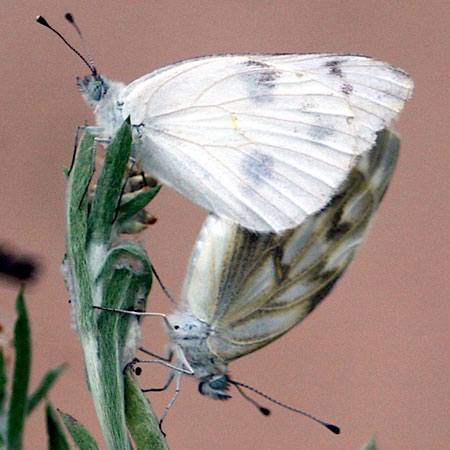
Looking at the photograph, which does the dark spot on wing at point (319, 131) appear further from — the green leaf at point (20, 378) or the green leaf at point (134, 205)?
the green leaf at point (20, 378)

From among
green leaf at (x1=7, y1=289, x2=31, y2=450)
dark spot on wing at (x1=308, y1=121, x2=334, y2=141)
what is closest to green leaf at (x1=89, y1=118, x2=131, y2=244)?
green leaf at (x1=7, y1=289, x2=31, y2=450)

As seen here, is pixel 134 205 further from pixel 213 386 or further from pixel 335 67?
pixel 335 67

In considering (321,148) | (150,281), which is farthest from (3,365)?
(321,148)

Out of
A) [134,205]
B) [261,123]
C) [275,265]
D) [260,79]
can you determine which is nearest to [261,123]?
[261,123]

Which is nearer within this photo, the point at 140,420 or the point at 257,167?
the point at 140,420

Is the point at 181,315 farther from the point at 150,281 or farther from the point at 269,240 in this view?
the point at 150,281

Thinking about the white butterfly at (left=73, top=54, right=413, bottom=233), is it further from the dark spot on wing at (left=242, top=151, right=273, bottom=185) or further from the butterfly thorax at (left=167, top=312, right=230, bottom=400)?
the butterfly thorax at (left=167, top=312, right=230, bottom=400)
